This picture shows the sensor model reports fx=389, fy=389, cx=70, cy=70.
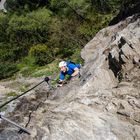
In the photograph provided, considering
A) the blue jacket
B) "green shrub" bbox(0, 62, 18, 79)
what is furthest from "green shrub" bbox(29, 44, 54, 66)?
the blue jacket

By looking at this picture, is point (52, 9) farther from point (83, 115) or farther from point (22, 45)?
point (83, 115)

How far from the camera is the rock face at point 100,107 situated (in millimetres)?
9164

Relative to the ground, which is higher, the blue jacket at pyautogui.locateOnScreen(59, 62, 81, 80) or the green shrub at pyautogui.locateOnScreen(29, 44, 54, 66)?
the blue jacket at pyautogui.locateOnScreen(59, 62, 81, 80)

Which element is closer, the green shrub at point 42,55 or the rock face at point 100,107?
the rock face at point 100,107

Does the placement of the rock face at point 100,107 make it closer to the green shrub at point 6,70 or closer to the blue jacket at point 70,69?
the blue jacket at point 70,69

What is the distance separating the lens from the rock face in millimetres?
9164

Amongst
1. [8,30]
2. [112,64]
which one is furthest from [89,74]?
[8,30]

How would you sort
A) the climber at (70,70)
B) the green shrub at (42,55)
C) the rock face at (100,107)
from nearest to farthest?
the rock face at (100,107), the climber at (70,70), the green shrub at (42,55)

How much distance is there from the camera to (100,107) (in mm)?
9727

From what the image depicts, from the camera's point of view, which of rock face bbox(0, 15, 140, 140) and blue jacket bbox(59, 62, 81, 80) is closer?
rock face bbox(0, 15, 140, 140)

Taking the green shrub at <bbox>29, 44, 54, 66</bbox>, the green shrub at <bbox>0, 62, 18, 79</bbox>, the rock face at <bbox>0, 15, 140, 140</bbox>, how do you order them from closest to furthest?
1. the rock face at <bbox>0, 15, 140, 140</bbox>
2. the green shrub at <bbox>29, 44, 54, 66</bbox>
3. the green shrub at <bbox>0, 62, 18, 79</bbox>

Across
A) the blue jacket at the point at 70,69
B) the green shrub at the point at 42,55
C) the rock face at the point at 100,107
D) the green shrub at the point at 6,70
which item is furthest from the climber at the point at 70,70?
the green shrub at the point at 6,70

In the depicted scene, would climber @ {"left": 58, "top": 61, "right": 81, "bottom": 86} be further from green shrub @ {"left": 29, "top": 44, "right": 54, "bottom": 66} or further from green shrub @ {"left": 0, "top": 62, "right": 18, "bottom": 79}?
green shrub @ {"left": 0, "top": 62, "right": 18, "bottom": 79}

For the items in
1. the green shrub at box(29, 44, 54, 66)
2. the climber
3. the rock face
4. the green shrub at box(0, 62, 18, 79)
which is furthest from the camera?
the green shrub at box(0, 62, 18, 79)
